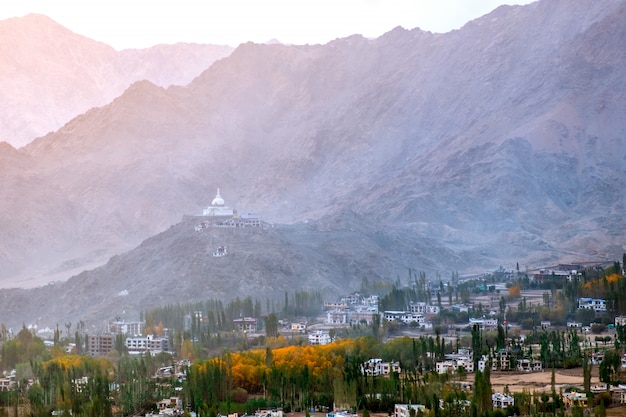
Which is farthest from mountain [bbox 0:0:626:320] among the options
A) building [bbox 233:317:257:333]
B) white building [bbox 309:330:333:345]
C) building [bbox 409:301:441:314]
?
white building [bbox 309:330:333:345]

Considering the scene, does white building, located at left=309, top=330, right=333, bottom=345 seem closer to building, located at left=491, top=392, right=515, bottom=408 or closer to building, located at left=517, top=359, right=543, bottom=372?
building, located at left=517, top=359, right=543, bottom=372

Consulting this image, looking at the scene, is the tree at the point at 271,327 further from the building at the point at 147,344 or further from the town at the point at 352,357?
the building at the point at 147,344

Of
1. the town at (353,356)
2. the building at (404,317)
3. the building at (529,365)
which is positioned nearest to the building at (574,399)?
the town at (353,356)

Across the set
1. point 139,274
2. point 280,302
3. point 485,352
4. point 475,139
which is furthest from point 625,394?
point 475,139

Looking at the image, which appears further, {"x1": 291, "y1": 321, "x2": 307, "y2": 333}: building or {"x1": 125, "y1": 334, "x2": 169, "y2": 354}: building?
{"x1": 291, "y1": 321, "x2": 307, "y2": 333}: building

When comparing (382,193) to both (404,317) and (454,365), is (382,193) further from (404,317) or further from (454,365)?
(454,365)
